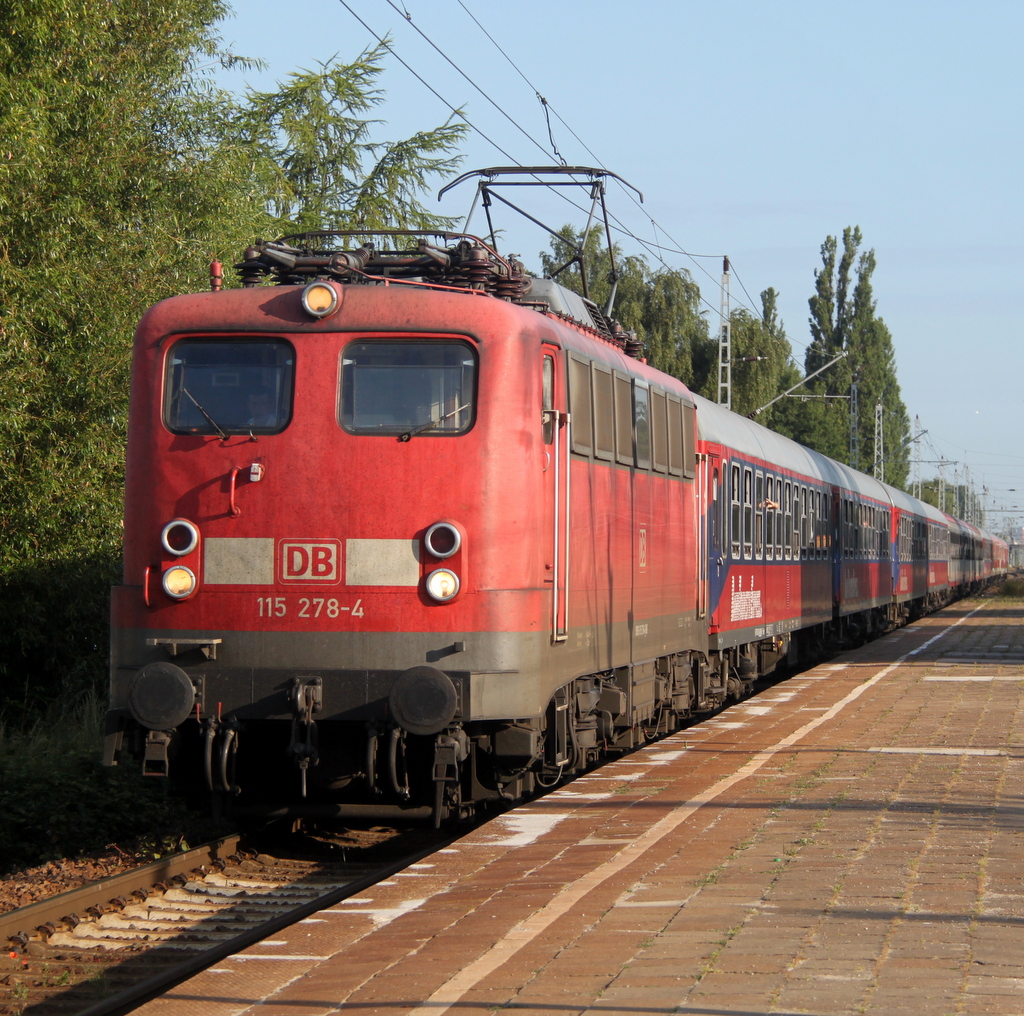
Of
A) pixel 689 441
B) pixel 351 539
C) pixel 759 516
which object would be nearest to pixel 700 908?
pixel 351 539

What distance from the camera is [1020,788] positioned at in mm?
9312

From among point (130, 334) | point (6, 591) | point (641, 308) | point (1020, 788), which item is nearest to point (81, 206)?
point (130, 334)

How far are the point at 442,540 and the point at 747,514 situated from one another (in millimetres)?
9563

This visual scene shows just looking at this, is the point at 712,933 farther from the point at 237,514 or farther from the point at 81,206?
the point at 81,206

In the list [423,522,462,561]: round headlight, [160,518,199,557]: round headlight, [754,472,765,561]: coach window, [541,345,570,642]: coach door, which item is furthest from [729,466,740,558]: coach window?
[160,518,199,557]: round headlight

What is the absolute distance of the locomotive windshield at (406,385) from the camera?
8242mm

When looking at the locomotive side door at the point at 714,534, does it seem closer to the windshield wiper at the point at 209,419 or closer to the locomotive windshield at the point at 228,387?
the locomotive windshield at the point at 228,387

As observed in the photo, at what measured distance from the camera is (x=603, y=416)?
1002 centimetres

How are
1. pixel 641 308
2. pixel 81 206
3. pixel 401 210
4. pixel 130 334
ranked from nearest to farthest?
1. pixel 81 206
2. pixel 130 334
3. pixel 401 210
4. pixel 641 308

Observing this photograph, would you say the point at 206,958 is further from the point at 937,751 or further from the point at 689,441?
the point at 689,441

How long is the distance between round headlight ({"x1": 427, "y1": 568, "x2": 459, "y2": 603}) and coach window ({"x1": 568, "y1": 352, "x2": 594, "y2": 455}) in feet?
5.29

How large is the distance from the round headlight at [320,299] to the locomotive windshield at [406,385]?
0.84 feet

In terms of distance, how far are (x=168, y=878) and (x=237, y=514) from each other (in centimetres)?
212

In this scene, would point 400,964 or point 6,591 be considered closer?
point 400,964
